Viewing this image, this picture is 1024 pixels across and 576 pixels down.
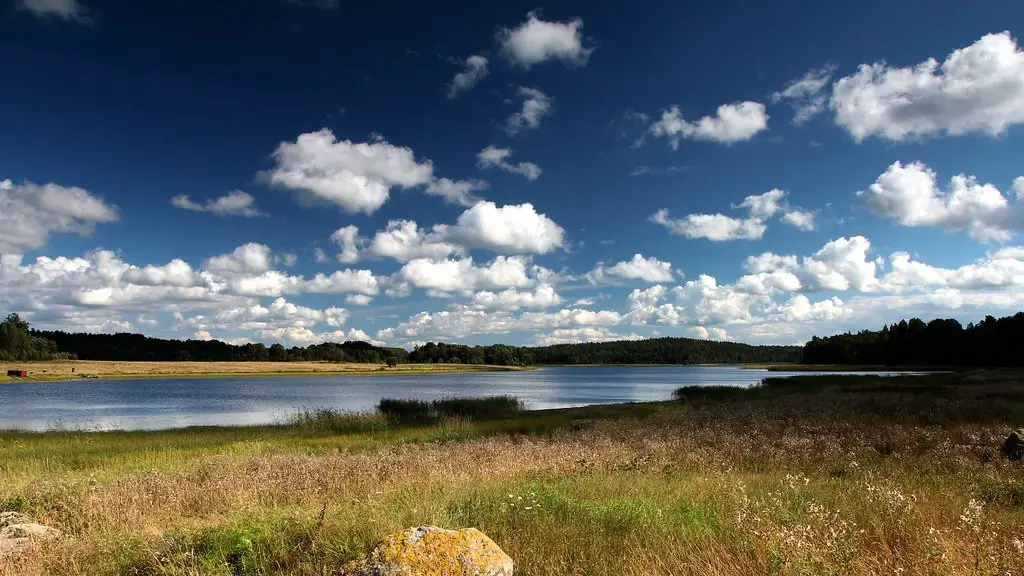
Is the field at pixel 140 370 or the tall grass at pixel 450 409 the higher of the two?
the tall grass at pixel 450 409

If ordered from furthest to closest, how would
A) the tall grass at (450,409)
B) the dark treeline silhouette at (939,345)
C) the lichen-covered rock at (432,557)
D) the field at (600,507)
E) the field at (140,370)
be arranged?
1. the dark treeline silhouette at (939,345)
2. the field at (140,370)
3. the tall grass at (450,409)
4. the field at (600,507)
5. the lichen-covered rock at (432,557)

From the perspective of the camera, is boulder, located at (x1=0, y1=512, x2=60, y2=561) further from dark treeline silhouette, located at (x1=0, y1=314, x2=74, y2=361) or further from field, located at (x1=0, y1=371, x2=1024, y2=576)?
dark treeline silhouette, located at (x1=0, y1=314, x2=74, y2=361)

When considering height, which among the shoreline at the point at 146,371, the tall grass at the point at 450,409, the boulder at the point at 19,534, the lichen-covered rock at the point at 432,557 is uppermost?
the lichen-covered rock at the point at 432,557

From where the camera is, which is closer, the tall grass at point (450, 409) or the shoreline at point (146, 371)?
the tall grass at point (450, 409)

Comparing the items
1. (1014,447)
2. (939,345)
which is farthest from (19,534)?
(939,345)

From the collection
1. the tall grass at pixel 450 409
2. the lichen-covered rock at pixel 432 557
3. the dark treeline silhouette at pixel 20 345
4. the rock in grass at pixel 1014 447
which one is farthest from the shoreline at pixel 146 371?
the rock in grass at pixel 1014 447

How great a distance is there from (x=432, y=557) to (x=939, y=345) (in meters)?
166

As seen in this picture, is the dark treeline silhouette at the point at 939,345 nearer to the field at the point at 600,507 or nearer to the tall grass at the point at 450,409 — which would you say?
the tall grass at the point at 450,409

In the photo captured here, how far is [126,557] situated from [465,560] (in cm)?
436

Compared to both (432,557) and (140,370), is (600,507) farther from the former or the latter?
(140,370)

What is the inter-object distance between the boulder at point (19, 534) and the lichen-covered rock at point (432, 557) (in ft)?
17.6

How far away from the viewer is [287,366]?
524ft

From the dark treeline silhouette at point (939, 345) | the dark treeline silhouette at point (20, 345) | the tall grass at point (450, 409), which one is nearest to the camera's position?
the tall grass at point (450, 409)

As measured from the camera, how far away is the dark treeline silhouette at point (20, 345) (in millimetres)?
142625
